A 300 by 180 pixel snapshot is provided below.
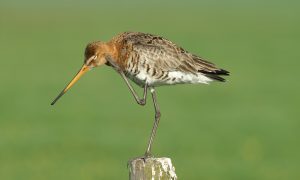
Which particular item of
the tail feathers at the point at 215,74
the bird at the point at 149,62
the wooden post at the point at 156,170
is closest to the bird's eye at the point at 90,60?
the bird at the point at 149,62

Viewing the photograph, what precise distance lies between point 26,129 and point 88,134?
5.47 feet

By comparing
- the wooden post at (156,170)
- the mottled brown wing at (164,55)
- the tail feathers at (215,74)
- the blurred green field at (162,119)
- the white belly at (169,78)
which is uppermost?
the mottled brown wing at (164,55)

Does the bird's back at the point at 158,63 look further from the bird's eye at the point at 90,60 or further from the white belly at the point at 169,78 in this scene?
the bird's eye at the point at 90,60

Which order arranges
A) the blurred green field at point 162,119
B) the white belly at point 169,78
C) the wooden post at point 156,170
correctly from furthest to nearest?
the blurred green field at point 162,119 < the white belly at point 169,78 < the wooden post at point 156,170

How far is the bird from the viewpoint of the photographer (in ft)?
35.8

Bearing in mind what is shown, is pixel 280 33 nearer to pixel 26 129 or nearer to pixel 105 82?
pixel 105 82

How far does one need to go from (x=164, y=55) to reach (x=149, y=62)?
9.8 inches

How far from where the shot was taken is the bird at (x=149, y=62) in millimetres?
10922

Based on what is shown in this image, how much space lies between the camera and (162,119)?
73.3ft

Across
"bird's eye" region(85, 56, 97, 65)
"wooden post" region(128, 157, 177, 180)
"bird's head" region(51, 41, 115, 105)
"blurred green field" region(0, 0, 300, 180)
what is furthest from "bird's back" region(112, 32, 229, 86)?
"blurred green field" region(0, 0, 300, 180)

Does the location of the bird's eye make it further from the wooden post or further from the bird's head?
the wooden post

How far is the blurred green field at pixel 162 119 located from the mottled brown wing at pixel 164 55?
17.0 feet

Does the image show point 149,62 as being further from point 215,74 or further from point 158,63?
point 215,74

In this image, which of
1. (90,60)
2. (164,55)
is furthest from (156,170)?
(164,55)
